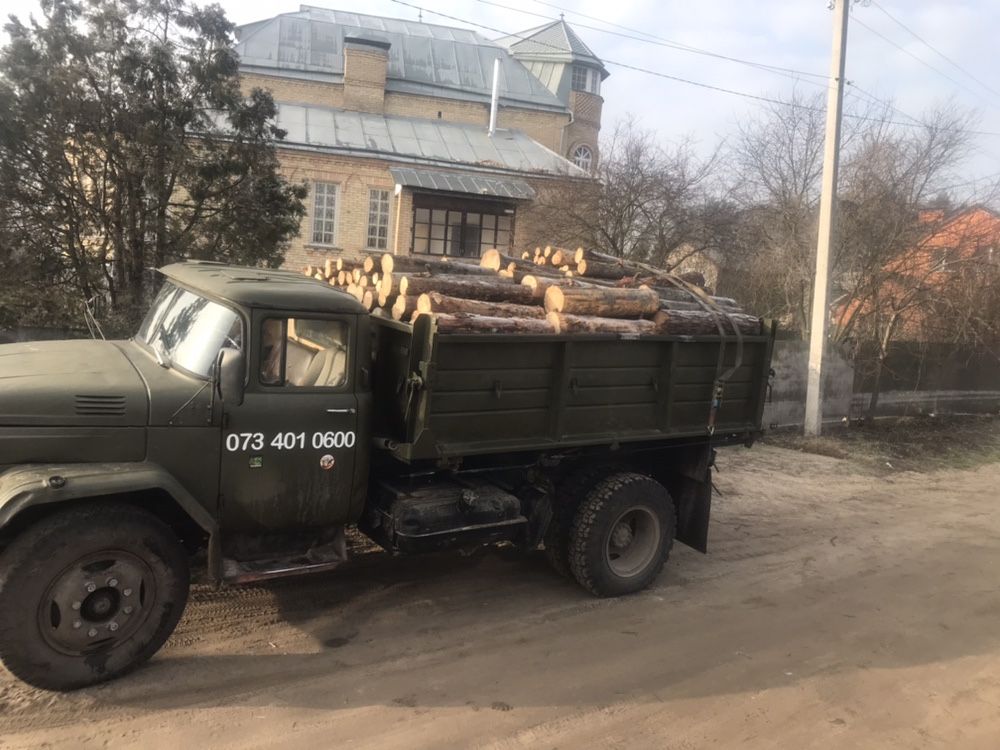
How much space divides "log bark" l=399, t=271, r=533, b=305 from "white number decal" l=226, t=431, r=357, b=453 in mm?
1021

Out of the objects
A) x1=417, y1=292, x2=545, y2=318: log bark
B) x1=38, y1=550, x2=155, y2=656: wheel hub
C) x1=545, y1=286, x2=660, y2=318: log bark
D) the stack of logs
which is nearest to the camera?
x1=38, y1=550, x2=155, y2=656: wheel hub

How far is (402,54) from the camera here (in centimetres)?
3278

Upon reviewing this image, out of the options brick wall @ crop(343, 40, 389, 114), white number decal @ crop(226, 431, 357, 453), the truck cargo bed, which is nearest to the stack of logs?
the truck cargo bed

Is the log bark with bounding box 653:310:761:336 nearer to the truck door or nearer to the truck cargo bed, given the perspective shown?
the truck cargo bed

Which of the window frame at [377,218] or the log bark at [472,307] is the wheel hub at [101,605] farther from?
the window frame at [377,218]

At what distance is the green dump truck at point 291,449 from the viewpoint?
3.53 metres

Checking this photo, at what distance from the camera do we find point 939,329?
587 inches

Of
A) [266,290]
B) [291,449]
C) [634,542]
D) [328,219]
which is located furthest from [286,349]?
[328,219]

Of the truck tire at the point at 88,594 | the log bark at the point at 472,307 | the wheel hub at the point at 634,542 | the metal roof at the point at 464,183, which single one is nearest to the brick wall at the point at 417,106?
the metal roof at the point at 464,183

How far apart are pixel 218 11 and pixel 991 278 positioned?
47.8 ft

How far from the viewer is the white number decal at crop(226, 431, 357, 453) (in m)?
3.99

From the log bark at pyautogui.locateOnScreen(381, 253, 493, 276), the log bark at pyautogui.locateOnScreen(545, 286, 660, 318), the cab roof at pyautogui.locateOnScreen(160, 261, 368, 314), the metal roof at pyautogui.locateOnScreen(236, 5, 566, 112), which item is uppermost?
the metal roof at pyautogui.locateOnScreen(236, 5, 566, 112)

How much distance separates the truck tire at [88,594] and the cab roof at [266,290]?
1.25m

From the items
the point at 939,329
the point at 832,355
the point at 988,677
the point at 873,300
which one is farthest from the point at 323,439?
the point at 939,329
